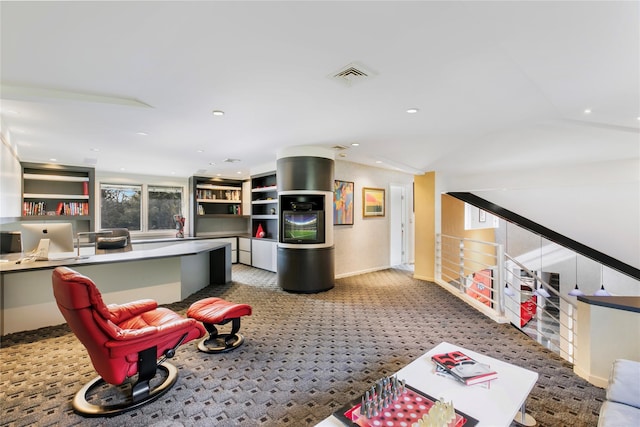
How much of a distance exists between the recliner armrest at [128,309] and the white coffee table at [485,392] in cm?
206

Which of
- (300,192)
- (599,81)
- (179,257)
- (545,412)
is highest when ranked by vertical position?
(599,81)

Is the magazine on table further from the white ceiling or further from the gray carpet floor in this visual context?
the white ceiling

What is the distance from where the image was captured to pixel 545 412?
6.25ft

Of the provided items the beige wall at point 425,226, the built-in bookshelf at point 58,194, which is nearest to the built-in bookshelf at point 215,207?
the built-in bookshelf at point 58,194

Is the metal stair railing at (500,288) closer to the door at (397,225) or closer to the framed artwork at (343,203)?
the door at (397,225)

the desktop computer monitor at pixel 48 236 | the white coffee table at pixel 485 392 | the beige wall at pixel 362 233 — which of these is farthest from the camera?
the beige wall at pixel 362 233

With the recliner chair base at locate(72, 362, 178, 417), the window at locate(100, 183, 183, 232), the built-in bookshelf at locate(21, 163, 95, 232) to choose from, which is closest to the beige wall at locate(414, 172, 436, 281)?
the recliner chair base at locate(72, 362, 178, 417)

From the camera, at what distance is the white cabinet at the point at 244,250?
289 inches

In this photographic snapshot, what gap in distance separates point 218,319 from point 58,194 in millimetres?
6216

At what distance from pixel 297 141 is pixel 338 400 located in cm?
349

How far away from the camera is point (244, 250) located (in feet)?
24.8

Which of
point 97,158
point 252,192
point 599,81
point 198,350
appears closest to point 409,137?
point 599,81

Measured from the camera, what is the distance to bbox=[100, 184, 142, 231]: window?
693cm

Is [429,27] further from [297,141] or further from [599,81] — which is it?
[297,141]
